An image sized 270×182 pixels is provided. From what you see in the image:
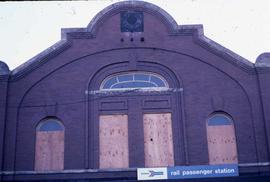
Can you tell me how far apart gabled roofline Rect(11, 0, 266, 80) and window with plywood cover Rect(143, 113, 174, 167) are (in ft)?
12.8

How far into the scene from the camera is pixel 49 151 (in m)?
16.1

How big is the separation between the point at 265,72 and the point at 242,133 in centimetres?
301

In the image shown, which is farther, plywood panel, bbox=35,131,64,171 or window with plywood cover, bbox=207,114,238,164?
window with plywood cover, bbox=207,114,238,164

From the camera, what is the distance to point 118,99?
16.8m

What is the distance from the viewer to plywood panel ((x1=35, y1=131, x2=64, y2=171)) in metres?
15.9

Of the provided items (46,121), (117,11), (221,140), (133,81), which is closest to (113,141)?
(133,81)

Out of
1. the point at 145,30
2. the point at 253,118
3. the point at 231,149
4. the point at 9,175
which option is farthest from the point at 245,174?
the point at 9,175

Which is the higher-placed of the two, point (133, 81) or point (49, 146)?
point (133, 81)

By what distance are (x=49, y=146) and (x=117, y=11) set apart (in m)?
7.08

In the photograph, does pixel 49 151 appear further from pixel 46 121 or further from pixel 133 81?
pixel 133 81

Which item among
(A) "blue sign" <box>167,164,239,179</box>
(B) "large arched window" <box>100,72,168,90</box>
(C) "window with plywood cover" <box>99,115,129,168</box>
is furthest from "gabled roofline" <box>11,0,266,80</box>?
(A) "blue sign" <box>167,164,239,179</box>

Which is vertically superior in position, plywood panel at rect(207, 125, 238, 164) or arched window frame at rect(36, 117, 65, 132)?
arched window frame at rect(36, 117, 65, 132)

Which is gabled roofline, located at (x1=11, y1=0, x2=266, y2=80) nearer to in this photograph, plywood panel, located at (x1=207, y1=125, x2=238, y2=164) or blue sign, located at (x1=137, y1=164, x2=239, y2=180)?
plywood panel, located at (x1=207, y1=125, x2=238, y2=164)

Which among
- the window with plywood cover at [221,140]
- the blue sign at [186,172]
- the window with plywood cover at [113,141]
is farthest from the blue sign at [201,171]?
the window with plywood cover at [113,141]
